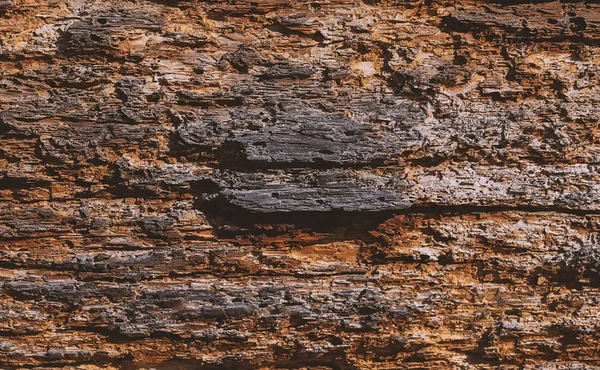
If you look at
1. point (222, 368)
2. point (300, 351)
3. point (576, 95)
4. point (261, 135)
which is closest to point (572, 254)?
point (576, 95)

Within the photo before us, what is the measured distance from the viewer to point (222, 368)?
1.93m

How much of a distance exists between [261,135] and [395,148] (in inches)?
17.7

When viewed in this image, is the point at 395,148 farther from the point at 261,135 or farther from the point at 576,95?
the point at 576,95

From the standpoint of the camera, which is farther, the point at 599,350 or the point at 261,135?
the point at 599,350

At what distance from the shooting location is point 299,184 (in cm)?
185

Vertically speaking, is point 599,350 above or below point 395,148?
below

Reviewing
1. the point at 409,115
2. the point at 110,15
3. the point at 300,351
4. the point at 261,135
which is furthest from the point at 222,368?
the point at 110,15

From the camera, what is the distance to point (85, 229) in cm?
188

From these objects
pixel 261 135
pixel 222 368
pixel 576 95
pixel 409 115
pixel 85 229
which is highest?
pixel 576 95

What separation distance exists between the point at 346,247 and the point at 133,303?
0.75 metres

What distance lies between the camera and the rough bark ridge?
1858mm

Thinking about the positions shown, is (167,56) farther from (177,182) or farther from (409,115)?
(409,115)

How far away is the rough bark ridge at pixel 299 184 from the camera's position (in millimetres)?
1858

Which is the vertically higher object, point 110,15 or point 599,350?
point 110,15
